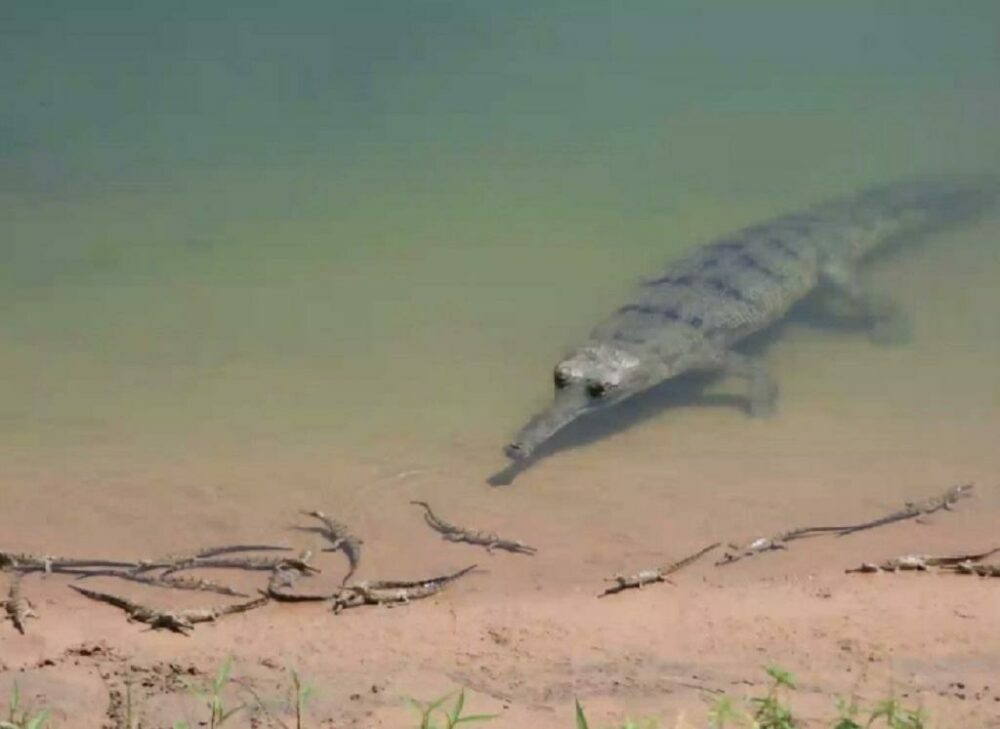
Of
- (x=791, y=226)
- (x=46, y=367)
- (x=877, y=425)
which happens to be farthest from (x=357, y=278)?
(x=877, y=425)

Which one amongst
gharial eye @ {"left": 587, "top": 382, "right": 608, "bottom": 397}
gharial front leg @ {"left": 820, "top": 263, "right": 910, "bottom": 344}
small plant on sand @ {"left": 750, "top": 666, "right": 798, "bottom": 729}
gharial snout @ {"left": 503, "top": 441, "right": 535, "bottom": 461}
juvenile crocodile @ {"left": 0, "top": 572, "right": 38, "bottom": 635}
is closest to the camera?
small plant on sand @ {"left": 750, "top": 666, "right": 798, "bottom": 729}

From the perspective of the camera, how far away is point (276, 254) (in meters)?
7.57

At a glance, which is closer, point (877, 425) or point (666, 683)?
point (666, 683)

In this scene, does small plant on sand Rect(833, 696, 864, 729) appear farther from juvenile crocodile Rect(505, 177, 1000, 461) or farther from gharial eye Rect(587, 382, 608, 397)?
gharial eye Rect(587, 382, 608, 397)

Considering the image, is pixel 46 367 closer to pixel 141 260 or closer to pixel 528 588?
pixel 141 260

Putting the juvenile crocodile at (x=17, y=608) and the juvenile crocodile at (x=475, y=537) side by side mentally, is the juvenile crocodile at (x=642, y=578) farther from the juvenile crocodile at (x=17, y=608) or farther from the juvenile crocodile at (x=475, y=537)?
the juvenile crocodile at (x=17, y=608)

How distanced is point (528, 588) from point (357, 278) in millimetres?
3038

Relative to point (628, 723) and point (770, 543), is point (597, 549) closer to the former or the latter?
point (770, 543)

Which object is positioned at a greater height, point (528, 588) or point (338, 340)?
point (338, 340)

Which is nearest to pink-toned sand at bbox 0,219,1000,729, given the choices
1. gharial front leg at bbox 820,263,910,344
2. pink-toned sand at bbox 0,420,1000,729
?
pink-toned sand at bbox 0,420,1000,729

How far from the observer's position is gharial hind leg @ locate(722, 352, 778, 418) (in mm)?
5988

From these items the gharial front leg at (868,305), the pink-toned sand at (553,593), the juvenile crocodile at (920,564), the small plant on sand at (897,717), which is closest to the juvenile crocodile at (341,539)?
the pink-toned sand at (553,593)

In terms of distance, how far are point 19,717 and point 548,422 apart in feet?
8.70

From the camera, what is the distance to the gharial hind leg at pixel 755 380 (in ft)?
19.6
